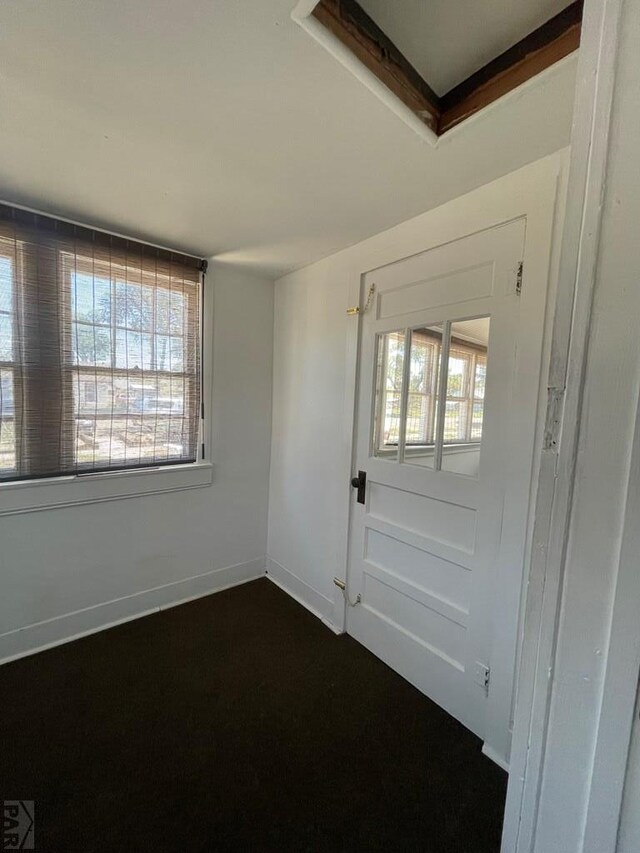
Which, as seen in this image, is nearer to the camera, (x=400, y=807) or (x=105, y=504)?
(x=400, y=807)

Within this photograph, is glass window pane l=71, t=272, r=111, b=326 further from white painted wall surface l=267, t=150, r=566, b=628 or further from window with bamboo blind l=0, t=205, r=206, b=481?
white painted wall surface l=267, t=150, r=566, b=628

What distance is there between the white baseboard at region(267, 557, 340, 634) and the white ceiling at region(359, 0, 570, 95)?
96.2 inches

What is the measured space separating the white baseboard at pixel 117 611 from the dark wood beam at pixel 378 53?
2638mm

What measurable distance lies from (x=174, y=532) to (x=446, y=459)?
1747 millimetres

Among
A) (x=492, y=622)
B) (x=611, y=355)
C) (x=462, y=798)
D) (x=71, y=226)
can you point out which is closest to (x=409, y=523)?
(x=492, y=622)

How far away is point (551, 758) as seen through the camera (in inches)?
19.3

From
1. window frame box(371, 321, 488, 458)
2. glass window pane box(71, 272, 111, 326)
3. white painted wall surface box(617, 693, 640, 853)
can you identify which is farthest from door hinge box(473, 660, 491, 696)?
glass window pane box(71, 272, 111, 326)

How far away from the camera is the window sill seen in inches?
70.1

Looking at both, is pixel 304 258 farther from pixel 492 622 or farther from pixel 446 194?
pixel 492 622

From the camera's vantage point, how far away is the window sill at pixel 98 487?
178 centimetres

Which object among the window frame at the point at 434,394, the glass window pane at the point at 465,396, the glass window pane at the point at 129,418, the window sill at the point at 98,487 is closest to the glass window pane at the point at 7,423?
the window sill at the point at 98,487

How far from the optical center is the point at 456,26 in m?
0.93

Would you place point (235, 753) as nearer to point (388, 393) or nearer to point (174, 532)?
point (174, 532)

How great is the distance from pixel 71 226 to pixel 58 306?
0.41 metres
